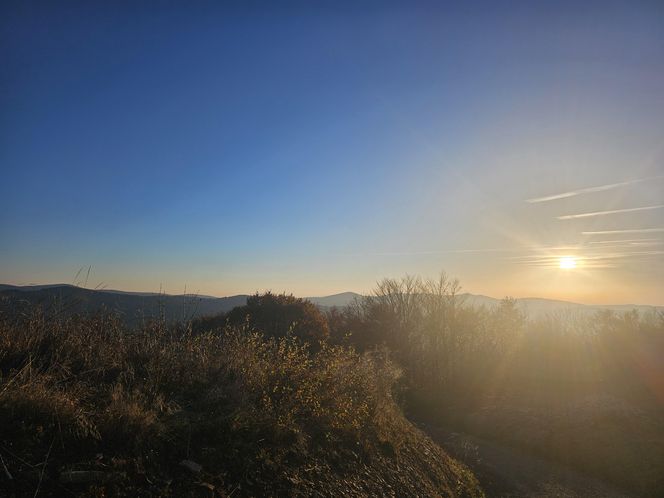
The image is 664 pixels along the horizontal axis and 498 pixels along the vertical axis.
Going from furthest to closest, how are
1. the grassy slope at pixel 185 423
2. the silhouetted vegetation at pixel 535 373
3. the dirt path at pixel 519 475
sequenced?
the silhouetted vegetation at pixel 535 373, the dirt path at pixel 519 475, the grassy slope at pixel 185 423

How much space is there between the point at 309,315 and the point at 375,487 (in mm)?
18688

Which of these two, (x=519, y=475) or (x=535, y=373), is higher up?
(x=535, y=373)

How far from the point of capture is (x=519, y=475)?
10.7 m

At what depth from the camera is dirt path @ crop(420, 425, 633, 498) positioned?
31.4ft

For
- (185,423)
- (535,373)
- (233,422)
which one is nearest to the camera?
(185,423)

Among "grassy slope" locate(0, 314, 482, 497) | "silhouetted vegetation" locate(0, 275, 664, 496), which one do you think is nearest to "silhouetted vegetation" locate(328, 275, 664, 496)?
"silhouetted vegetation" locate(0, 275, 664, 496)

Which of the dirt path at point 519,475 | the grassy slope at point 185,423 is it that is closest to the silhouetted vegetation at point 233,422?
the grassy slope at point 185,423

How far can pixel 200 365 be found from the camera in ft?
21.6

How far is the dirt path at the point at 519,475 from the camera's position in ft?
31.4

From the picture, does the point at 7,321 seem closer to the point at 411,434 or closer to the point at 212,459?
the point at 212,459

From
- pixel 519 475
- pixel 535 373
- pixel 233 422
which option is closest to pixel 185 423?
pixel 233 422

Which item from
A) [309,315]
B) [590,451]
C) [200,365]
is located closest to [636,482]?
[590,451]

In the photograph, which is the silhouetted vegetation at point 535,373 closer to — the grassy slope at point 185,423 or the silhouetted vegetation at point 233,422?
the silhouetted vegetation at point 233,422

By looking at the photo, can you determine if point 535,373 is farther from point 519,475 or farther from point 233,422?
point 233,422
